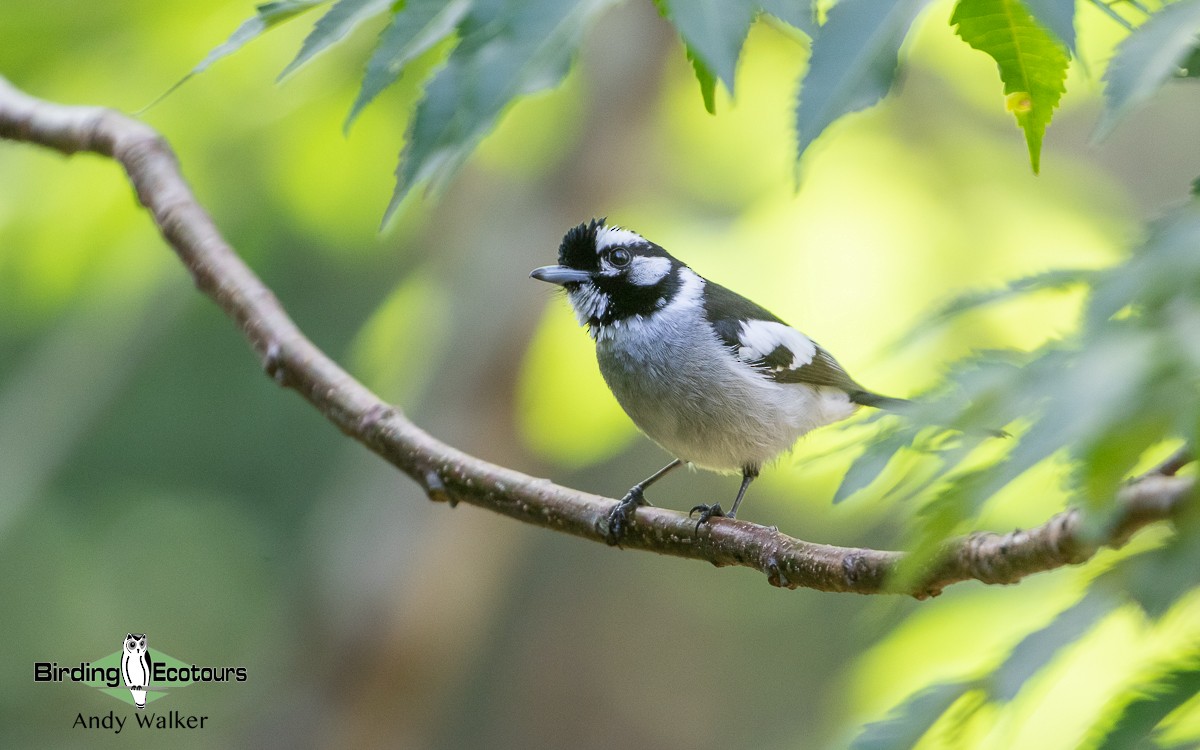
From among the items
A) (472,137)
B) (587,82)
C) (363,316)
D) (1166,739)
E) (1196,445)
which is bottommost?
(1166,739)

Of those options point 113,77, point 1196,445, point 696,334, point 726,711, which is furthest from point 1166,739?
point 726,711

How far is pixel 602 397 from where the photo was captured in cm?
468

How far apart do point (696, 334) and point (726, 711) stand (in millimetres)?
7453

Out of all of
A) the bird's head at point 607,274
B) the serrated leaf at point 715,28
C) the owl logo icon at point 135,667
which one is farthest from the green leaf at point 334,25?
the owl logo icon at point 135,667

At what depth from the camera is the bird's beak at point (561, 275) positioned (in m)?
3.29

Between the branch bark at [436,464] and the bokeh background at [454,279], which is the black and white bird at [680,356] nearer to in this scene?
the bokeh background at [454,279]

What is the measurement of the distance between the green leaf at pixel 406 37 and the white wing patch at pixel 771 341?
8.28 feet

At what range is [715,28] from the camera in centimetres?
107

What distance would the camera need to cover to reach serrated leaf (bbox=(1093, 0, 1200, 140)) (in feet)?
2.97

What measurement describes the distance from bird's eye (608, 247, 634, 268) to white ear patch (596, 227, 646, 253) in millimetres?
27

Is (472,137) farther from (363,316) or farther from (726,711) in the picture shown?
(726,711)

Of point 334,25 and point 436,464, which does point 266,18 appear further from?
point 436,464

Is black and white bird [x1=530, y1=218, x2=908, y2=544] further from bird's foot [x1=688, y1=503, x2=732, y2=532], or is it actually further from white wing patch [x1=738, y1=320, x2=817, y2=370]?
bird's foot [x1=688, y1=503, x2=732, y2=532]

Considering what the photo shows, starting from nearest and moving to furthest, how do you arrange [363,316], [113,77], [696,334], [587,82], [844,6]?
[844,6] < [696,334] < [113,77] < [587,82] < [363,316]
